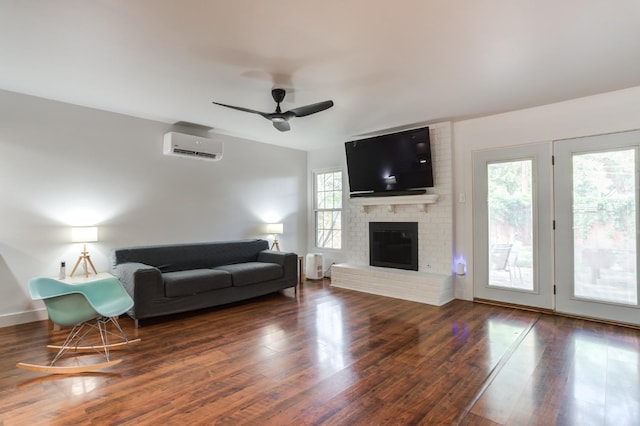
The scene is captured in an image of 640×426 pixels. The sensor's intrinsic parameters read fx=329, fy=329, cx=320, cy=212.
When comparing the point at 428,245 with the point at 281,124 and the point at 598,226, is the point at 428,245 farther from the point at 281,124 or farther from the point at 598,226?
the point at 281,124

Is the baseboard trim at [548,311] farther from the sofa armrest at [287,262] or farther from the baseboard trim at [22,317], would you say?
the baseboard trim at [22,317]

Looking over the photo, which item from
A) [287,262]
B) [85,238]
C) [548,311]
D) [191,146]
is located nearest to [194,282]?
[85,238]

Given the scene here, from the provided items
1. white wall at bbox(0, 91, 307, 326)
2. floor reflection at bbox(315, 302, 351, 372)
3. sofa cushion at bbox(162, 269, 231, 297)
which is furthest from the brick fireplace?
white wall at bbox(0, 91, 307, 326)

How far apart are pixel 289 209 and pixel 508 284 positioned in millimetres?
3951

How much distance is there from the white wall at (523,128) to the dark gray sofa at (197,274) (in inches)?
101

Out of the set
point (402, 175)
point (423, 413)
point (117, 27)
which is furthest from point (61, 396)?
point (402, 175)

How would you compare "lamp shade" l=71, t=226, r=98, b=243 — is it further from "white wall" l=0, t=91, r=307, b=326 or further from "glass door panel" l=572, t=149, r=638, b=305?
"glass door panel" l=572, t=149, r=638, b=305

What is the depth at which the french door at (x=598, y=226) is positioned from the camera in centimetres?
355

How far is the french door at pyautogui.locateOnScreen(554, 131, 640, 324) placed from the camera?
3547mm

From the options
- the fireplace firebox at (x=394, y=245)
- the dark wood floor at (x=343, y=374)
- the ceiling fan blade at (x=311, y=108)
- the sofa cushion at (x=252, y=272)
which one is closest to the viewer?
the dark wood floor at (x=343, y=374)

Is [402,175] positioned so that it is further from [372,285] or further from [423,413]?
[423,413]

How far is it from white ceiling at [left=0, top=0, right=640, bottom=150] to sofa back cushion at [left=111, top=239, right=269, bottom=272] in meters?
1.85

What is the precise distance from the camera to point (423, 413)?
2.00 m

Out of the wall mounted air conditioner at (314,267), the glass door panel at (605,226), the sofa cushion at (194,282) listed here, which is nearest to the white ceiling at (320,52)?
the glass door panel at (605,226)
